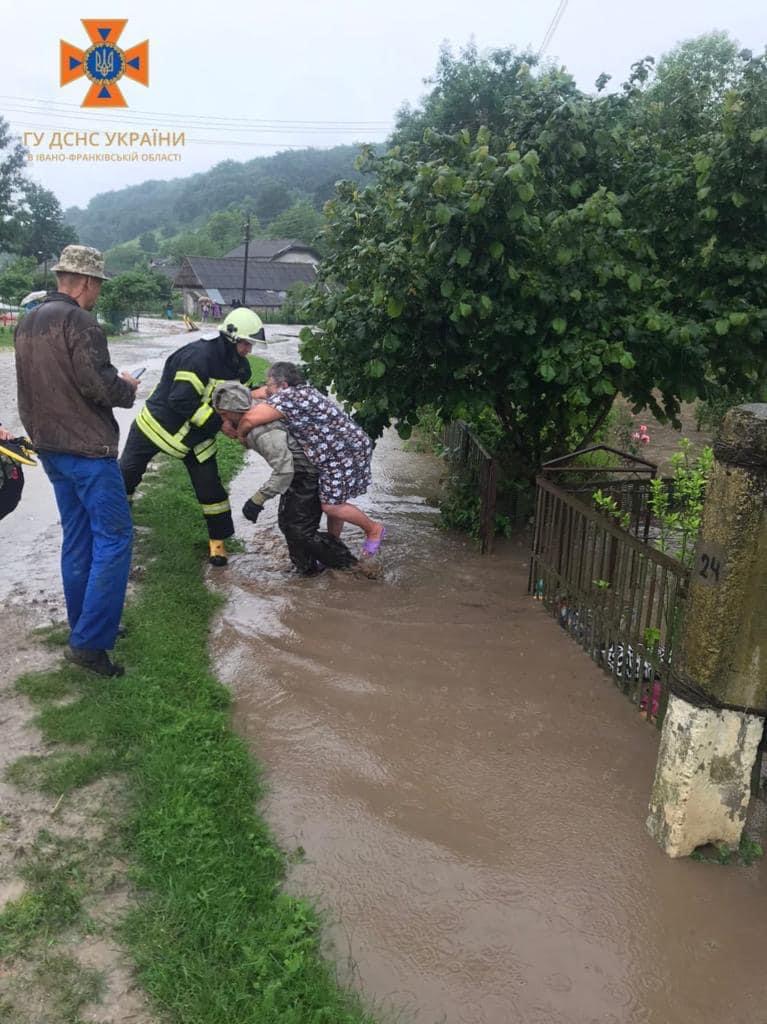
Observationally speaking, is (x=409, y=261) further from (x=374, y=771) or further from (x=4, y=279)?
(x=4, y=279)

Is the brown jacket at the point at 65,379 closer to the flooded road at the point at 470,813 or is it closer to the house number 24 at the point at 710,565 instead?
the flooded road at the point at 470,813

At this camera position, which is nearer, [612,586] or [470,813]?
[470,813]

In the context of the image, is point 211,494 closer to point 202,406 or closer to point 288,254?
point 202,406

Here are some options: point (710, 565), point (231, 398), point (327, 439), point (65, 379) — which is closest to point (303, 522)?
point (327, 439)

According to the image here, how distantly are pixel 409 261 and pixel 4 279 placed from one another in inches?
1721

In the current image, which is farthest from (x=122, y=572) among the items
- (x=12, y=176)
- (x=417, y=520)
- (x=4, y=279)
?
(x=12, y=176)

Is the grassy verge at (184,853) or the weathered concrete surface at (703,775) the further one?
the weathered concrete surface at (703,775)

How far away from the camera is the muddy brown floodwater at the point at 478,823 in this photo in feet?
8.61

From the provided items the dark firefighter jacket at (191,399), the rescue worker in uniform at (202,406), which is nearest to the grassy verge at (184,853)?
the rescue worker in uniform at (202,406)

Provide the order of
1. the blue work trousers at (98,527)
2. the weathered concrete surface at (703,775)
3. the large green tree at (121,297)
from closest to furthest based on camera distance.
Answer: the weathered concrete surface at (703,775)
the blue work trousers at (98,527)
the large green tree at (121,297)

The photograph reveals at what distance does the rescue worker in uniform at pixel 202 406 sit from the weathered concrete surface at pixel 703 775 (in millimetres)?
3868

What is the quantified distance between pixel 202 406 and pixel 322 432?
2.86 feet

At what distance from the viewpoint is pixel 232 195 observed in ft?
414

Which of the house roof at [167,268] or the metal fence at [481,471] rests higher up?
the house roof at [167,268]
